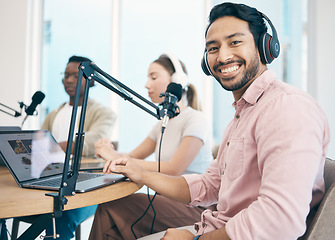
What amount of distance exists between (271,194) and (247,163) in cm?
17

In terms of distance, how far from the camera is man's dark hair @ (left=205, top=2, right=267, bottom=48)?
1.00 meters

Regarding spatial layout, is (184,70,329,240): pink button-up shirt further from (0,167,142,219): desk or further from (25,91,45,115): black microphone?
(25,91,45,115): black microphone

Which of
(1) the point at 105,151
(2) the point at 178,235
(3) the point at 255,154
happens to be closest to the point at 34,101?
(1) the point at 105,151

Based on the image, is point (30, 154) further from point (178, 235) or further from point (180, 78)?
point (180, 78)

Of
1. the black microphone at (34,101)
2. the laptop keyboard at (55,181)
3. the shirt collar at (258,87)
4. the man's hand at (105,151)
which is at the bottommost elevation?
the man's hand at (105,151)

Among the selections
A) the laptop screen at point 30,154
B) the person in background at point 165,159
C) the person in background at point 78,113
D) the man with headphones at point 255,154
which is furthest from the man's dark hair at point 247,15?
the person in background at point 78,113

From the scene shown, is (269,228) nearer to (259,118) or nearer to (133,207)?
(259,118)

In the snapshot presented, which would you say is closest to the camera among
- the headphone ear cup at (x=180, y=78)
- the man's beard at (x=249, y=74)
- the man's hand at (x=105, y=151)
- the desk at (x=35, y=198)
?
the desk at (x=35, y=198)

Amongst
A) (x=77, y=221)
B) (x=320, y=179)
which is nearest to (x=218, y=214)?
(x=320, y=179)

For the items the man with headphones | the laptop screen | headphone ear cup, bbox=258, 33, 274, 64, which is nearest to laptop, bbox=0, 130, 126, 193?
the laptop screen

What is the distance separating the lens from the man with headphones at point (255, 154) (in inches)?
27.7

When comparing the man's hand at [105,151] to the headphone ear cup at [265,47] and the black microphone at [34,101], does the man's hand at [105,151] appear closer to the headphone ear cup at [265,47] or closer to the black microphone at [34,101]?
the black microphone at [34,101]

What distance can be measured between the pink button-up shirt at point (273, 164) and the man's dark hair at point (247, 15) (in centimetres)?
17

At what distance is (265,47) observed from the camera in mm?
1001
